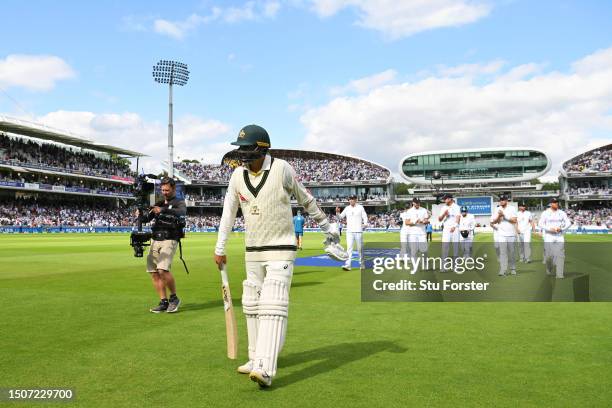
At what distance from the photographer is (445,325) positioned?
7.00m

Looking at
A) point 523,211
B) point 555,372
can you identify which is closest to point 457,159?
point 523,211

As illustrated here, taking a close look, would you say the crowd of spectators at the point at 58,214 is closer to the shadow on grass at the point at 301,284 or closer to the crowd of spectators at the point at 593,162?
the shadow on grass at the point at 301,284

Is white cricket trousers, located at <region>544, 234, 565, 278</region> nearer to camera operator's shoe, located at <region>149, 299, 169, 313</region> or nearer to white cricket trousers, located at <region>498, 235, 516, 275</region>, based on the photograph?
white cricket trousers, located at <region>498, 235, 516, 275</region>

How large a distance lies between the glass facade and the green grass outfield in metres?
84.8

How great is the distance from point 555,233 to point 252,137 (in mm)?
10216

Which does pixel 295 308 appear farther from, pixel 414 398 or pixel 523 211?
pixel 523 211

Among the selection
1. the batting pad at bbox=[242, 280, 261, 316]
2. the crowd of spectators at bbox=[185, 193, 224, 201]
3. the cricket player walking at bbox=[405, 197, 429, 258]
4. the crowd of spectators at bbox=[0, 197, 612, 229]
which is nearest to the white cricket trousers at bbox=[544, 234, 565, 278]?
the cricket player walking at bbox=[405, 197, 429, 258]

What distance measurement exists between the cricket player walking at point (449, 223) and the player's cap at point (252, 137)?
31.8 feet

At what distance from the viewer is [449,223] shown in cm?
1469

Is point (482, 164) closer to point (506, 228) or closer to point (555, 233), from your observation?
point (506, 228)

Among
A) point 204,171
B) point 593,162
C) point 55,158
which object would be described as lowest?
point 55,158

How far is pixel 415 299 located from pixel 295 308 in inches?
93.5

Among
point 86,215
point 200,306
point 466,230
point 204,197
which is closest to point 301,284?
point 200,306

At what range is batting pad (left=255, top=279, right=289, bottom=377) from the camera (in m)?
4.36
